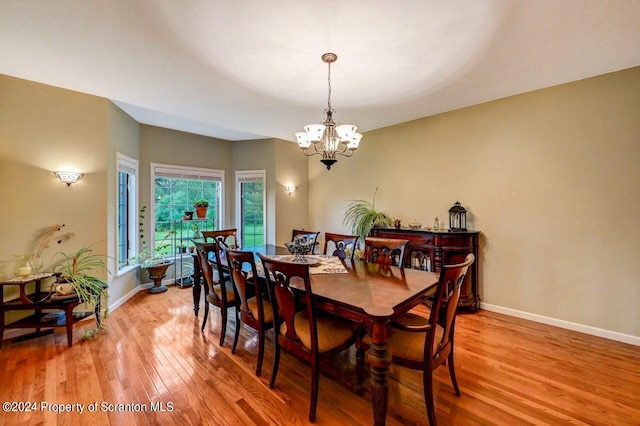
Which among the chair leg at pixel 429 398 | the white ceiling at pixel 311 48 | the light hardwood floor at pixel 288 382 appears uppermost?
the white ceiling at pixel 311 48

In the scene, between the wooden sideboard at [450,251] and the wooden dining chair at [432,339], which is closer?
the wooden dining chair at [432,339]

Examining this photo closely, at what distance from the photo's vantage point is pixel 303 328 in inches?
76.0

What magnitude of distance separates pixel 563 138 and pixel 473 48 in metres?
1.67

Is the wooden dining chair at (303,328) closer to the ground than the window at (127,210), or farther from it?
closer to the ground

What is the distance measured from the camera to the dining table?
1481 millimetres

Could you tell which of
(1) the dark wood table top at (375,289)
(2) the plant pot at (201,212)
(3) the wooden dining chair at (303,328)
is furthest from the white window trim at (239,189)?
(3) the wooden dining chair at (303,328)

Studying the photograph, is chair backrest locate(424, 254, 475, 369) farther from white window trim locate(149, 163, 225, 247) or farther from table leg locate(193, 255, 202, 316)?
white window trim locate(149, 163, 225, 247)

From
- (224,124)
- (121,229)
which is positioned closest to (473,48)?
(224,124)

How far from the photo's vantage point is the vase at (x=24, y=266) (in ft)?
8.87

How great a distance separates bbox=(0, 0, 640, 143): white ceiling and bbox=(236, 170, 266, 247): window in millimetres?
2136

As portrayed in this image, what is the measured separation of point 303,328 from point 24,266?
308 centimetres

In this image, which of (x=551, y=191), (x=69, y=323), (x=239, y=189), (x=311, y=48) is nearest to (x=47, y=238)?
(x=69, y=323)

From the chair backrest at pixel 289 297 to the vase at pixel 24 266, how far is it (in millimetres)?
2715

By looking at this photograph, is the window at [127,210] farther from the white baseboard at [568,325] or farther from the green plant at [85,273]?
the white baseboard at [568,325]
